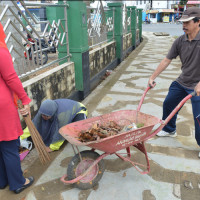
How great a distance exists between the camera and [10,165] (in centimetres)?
218

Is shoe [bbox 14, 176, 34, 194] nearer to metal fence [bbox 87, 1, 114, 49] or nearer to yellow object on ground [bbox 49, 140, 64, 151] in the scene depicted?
yellow object on ground [bbox 49, 140, 64, 151]

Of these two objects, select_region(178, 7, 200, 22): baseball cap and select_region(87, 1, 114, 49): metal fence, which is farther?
select_region(87, 1, 114, 49): metal fence

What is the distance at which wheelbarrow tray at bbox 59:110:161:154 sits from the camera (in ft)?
6.61

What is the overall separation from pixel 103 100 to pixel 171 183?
2.68m

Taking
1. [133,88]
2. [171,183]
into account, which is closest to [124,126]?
[171,183]

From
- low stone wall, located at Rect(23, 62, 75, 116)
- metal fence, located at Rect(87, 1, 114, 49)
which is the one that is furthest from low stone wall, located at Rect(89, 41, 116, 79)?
low stone wall, located at Rect(23, 62, 75, 116)

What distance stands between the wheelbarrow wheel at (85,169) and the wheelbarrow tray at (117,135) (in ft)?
0.70

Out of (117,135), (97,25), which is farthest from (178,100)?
(97,25)

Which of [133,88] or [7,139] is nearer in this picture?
[7,139]

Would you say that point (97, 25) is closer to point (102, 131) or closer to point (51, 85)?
point (51, 85)

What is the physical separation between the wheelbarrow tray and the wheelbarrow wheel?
0.21 metres

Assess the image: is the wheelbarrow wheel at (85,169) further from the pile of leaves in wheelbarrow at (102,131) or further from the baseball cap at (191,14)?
the baseball cap at (191,14)

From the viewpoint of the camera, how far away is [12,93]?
2039mm

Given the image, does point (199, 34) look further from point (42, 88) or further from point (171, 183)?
point (42, 88)
